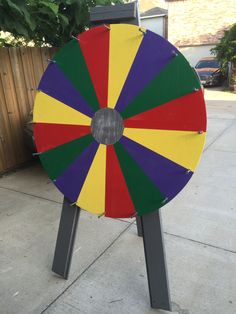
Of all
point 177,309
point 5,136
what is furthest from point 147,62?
point 5,136

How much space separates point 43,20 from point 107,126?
288cm

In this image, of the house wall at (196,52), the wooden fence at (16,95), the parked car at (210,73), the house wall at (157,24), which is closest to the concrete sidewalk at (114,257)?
the wooden fence at (16,95)

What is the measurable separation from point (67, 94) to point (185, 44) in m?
22.2

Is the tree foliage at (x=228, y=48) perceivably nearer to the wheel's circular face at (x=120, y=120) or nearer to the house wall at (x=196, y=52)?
the house wall at (x=196, y=52)

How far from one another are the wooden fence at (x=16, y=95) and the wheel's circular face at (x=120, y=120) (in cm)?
255

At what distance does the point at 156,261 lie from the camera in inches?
81.1

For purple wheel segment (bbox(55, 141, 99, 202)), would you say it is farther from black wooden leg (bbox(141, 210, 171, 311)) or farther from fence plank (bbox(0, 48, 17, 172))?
fence plank (bbox(0, 48, 17, 172))

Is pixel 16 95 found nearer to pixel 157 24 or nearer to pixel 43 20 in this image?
pixel 43 20

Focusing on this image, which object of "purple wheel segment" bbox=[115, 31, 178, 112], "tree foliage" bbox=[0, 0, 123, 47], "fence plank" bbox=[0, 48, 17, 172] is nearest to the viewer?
"purple wheel segment" bbox=[115, 31, 178, 112]

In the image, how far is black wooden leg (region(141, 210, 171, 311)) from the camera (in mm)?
2016

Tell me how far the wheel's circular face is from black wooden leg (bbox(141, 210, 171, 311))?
0.40 ft

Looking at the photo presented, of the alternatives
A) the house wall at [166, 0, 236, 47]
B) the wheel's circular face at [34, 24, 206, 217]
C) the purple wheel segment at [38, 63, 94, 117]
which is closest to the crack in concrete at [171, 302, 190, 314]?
the wheel's circular face at [34, 24, 206, 217]

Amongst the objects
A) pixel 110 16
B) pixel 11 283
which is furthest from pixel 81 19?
pixel 11 283

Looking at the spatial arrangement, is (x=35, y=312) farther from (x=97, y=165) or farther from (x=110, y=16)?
(x=110, y=16)
